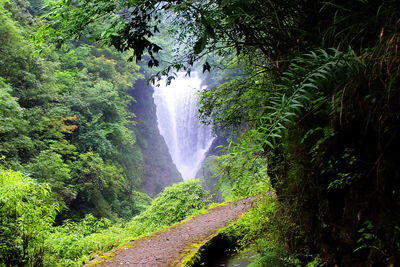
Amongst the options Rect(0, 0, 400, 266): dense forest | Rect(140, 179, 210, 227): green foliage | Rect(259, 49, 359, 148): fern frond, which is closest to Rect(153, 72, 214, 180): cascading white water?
Rect(140, 179, 210, 227): green foliage

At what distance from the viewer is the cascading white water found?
28906 millimetres

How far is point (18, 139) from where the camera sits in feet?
31.1

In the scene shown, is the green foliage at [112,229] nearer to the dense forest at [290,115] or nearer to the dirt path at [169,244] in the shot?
the dense forest at [290,115]

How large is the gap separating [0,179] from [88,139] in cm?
931

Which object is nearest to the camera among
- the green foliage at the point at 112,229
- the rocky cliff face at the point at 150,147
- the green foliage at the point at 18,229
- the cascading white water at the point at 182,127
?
the green foliage at the point at 18,229

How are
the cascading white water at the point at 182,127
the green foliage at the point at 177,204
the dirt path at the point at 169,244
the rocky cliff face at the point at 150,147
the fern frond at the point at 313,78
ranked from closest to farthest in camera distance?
the fern frond at the point at 313,78, the dirt path at the point at 169,244, the green foliage at the point at 177,204, the rocky cliff face at the point at 150,147, the cascading white water at the point at 182,127

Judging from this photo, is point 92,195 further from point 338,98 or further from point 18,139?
point 338,98

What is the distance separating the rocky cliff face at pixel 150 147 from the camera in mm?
24781

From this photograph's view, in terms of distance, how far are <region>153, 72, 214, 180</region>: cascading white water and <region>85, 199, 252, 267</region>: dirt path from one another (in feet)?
65.5

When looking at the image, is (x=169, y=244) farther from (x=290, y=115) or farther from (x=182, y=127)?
(x=182, y=127)

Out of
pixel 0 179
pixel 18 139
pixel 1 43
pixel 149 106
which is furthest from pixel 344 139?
pixel 149 106

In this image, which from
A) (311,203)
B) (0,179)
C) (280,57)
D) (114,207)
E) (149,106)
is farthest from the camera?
(149,106)

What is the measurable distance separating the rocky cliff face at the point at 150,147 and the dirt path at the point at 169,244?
647 inches

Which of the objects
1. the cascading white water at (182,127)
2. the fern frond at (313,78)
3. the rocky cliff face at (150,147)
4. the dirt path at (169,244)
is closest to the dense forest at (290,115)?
the fern frond at (313,78)
